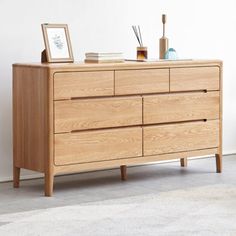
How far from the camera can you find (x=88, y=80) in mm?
4527

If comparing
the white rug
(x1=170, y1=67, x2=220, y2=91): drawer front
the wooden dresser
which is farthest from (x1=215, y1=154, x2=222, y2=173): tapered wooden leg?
the white rug

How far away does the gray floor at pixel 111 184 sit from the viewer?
432 centimetres

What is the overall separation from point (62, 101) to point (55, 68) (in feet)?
0.66

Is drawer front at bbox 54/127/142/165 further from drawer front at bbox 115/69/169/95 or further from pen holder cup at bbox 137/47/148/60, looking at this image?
pen holder cup at bbox 137/47/148/60

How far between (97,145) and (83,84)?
39 cm

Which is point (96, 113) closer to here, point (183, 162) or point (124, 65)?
point (124, 65)

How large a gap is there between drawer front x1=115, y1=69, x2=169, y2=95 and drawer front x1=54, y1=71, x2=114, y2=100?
66 mm

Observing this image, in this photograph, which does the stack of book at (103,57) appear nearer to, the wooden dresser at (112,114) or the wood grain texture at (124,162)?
the wooden dresser at (112,114)

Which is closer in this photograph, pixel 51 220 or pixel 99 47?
pixel 51 220

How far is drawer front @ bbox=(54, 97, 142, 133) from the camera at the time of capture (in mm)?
4449

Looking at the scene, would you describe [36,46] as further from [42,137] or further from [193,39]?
[193,39]

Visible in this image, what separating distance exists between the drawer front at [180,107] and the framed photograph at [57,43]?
0.57 meters

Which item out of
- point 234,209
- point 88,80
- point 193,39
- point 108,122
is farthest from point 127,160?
point 193,39

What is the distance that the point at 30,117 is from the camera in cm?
457
